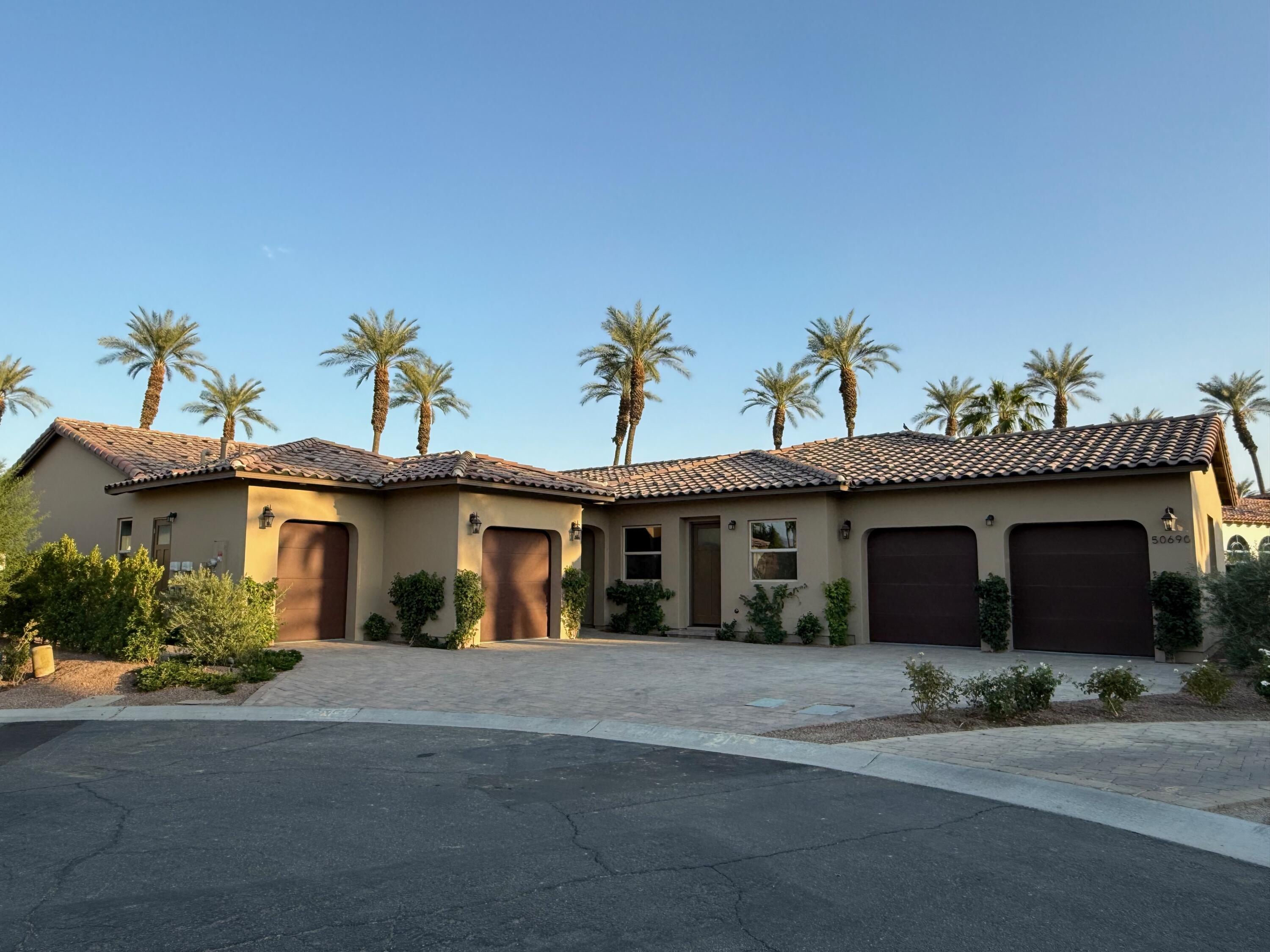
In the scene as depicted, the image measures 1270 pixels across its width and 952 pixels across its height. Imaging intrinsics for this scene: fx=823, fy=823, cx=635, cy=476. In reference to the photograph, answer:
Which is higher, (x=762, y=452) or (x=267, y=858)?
(x=762, y=452)

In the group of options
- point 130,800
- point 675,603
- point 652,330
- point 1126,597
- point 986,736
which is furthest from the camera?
point 652,330

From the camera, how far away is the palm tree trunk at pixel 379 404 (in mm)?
33812

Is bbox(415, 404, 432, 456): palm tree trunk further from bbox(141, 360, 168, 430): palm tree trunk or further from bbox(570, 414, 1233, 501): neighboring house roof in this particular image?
bbox(570, 414, 1233, 501): neighboring house roof

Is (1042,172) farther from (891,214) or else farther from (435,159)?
(435,159)

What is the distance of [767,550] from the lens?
1888cm

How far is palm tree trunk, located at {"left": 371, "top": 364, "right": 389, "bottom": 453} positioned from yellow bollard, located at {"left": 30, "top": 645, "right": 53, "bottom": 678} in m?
22.1

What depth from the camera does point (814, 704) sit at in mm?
9844

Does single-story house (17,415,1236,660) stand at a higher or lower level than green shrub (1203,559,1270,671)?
higher

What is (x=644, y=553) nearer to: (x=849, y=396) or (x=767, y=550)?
(x=767, y=550)

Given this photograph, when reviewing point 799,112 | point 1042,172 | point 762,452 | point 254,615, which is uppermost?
point 799,112

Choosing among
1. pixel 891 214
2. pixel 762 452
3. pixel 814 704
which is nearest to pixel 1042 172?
pixel 891 214

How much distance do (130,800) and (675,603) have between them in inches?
583

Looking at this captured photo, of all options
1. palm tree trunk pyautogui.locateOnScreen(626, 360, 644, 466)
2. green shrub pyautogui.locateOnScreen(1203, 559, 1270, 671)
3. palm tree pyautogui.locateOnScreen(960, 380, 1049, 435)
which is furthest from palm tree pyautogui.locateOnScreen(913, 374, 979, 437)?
green shrub pyautogui.locateOnScreen(1203, 559, 1270, 671)

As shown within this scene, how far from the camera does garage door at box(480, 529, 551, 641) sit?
17656 mm
